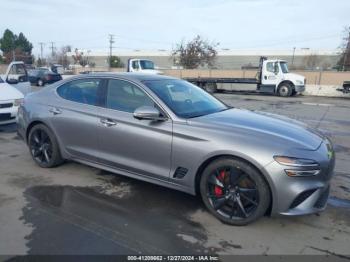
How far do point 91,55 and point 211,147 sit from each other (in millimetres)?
103619

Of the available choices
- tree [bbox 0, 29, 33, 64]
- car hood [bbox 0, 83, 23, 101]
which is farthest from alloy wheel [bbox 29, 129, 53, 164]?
tree [bbox 0, 29, 33, 64]

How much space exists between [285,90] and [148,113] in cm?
1963

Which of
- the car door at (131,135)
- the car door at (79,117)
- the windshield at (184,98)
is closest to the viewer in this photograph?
the car door at (131,135)

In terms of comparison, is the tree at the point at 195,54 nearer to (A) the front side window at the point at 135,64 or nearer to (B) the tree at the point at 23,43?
(A) the front side window at the point at 135,64

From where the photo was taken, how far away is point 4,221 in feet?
11.8

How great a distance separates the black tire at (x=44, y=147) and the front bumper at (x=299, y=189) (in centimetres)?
330

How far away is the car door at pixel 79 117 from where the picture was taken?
4578 mm

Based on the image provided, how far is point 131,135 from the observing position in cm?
414

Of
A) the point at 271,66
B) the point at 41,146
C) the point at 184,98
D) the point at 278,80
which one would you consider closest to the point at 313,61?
the point at 271,66

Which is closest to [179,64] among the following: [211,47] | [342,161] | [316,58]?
[211,47]

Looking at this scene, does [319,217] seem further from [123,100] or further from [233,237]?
[123,100]

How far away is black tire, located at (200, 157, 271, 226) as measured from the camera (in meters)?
3.41

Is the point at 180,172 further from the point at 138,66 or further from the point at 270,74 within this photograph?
the point at 138,66

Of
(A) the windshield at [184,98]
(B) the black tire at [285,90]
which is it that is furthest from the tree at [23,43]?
(A) the windshield at [184,98]
